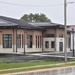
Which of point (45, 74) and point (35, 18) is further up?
point (35, 18)

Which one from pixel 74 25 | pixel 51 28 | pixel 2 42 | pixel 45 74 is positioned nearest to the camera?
pixel 45 74

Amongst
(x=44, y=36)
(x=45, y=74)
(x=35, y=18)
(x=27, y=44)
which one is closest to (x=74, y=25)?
(x=35, y=18)

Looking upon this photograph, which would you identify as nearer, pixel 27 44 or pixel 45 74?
pixel 45 74

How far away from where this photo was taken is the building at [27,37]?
73.4 m

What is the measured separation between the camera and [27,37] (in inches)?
3108

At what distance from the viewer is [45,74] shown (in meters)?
25.3

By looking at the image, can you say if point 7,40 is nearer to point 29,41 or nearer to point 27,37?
point 27,37

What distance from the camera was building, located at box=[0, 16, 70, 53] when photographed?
73.4m

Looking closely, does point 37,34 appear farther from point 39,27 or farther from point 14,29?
point 14,29

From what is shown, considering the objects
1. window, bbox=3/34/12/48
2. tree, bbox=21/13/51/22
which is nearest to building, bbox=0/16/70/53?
window, bbox=3/34/12/48

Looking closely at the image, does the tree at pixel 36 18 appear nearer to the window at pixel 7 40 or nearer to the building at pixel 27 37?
the building at pixel 27 37

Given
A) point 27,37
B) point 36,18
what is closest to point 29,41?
point 27,37

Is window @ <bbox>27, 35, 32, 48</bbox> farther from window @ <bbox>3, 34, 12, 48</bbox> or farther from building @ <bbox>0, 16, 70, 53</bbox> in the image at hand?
window @ <bbox>3, 34, 12, 48</bbox>

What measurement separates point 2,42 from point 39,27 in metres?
13.2
